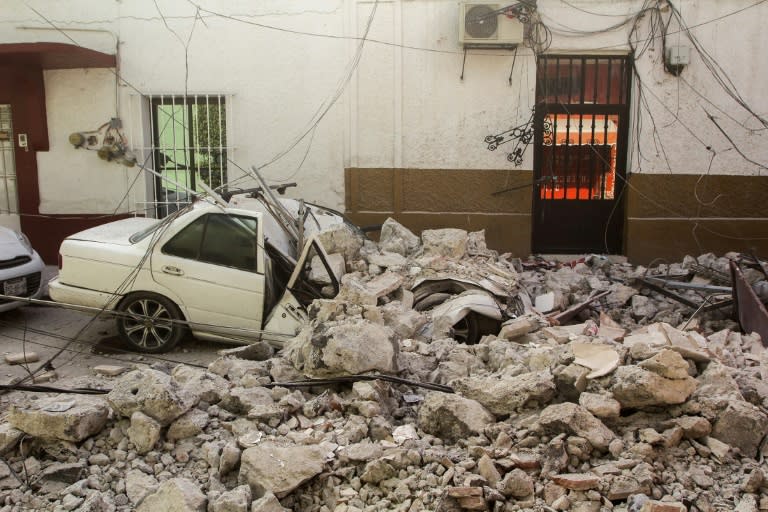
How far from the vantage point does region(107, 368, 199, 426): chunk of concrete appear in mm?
4570

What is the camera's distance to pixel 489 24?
32.6 ft

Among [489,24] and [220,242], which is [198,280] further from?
[489,24]

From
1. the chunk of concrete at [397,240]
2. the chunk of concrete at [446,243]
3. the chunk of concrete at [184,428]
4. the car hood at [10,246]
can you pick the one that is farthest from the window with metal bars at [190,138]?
the chunk of concrete at [184,428]

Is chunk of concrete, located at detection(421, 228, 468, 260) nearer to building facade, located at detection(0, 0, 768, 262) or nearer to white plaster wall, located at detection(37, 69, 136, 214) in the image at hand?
building facade, located at detection(0, 0, 768, 262)

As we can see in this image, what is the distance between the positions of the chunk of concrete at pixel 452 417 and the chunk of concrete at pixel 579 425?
0.40 m

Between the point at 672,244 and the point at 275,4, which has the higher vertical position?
the point at 275,4

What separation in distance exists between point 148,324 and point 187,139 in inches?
167

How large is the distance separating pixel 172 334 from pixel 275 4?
5.25 meters

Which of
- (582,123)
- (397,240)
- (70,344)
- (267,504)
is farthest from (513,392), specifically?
(582,123)

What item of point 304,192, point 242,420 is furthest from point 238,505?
point 304,192

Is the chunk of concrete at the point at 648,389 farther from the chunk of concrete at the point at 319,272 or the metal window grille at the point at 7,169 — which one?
the metal window grille at the point at 7,169

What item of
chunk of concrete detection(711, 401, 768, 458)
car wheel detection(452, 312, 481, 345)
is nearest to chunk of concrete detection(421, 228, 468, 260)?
car wheel detection(452, 312, 481, 345)

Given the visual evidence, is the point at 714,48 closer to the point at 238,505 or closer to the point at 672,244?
the point at 672,244

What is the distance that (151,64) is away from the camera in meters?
10.6
